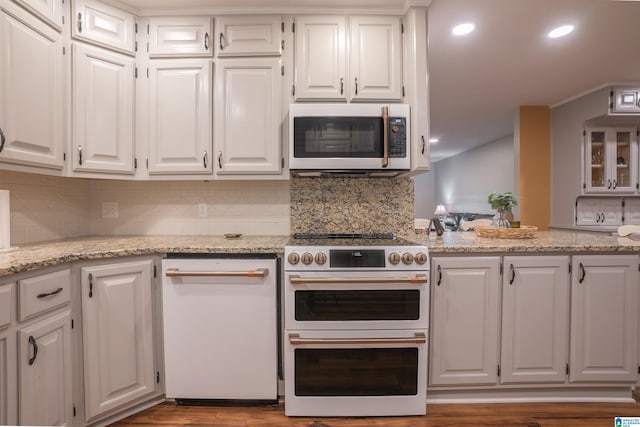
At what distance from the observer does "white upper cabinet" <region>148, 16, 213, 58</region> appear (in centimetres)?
204

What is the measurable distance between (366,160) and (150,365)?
1715mm

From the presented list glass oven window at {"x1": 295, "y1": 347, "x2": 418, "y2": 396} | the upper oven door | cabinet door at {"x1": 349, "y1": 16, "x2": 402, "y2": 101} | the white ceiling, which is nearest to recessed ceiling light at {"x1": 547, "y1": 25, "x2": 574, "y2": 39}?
the white ceiling

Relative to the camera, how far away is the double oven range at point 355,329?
5.51ft

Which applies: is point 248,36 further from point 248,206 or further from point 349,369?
point 349,369

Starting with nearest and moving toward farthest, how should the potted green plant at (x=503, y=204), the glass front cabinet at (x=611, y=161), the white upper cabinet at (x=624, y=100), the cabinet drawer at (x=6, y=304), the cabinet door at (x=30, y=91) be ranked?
the cabinet drawer at (x=6, y=304)
the cabinet door at (x=30, y=91)
the potted green plant at (x=503, y=204)
the white upper cabinet at (x=624, y=100)
the glass front cabinet at (x=611, y=161)

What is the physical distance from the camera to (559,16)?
215 centimetres

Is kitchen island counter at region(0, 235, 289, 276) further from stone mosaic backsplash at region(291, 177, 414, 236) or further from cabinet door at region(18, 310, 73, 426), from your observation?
stone mosaic backsplash at region(291, 177, 414, 236)

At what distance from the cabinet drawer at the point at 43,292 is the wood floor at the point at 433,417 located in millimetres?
800

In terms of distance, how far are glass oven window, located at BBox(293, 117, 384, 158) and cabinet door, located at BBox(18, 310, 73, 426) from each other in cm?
147

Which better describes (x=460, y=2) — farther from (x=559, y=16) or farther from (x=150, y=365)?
(x=150, y=365)

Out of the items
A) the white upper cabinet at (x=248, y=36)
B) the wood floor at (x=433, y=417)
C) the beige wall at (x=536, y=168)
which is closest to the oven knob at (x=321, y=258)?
the wood floor at (x=433, y=417)

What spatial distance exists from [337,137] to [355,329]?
1127mm

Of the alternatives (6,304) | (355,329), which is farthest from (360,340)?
(6,304)

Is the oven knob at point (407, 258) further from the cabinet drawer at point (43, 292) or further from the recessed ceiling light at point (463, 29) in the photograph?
the recessed ceiling light at point (463, 29)
